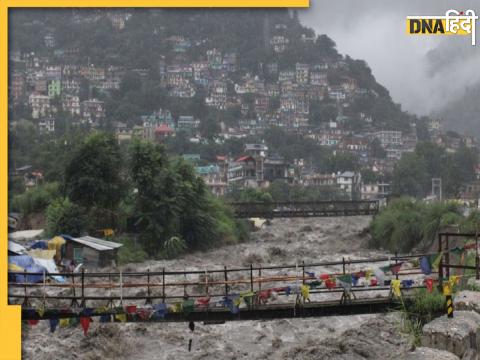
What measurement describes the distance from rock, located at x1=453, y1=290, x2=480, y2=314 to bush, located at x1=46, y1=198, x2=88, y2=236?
1901cm

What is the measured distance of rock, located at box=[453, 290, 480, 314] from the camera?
28.0 ft

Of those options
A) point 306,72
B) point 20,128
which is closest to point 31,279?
point 20,128

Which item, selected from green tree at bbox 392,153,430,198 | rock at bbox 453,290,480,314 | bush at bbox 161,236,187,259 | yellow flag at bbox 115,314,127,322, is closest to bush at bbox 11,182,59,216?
bush at bbox 161,236,187,259

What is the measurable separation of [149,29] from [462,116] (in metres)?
72.1

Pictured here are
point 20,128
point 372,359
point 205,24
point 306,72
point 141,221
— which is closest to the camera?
point 372,359

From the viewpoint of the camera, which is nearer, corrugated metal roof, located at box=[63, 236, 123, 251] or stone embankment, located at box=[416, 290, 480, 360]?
stone embankment, located at box=[416, 290, 480, 360]

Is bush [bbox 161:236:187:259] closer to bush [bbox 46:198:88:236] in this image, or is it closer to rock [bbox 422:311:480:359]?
bush [bbox 46:198:88:236]

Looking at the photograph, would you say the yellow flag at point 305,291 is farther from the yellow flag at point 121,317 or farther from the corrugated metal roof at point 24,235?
the corrugated metal roof at point 24,235

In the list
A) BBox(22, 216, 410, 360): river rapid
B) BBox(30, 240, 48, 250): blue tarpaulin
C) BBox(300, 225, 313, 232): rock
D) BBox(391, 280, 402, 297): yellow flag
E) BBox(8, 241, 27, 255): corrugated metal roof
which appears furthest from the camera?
BBox(300, 225, 313, 232): rock

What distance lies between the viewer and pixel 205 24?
168 metres

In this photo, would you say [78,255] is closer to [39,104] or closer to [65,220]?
[65,220]

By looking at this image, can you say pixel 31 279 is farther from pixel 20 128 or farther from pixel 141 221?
pixel 20 128

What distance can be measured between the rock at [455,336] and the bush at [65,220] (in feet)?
65.4

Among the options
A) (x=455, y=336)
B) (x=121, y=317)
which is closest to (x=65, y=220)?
(x=121, y=317)
